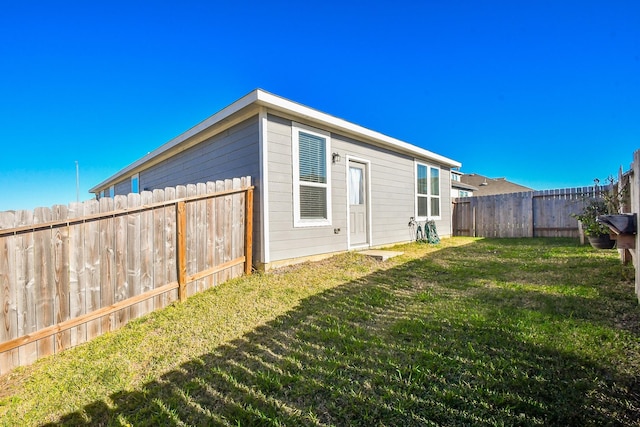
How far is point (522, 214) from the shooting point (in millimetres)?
10102

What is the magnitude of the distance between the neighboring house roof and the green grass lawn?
10.4 ft

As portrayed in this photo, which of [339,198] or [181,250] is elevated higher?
[339,198]

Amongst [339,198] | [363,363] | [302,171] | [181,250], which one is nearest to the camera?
A: [363,363]

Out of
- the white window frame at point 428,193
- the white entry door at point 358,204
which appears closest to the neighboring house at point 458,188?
the white window frame at point 428,193

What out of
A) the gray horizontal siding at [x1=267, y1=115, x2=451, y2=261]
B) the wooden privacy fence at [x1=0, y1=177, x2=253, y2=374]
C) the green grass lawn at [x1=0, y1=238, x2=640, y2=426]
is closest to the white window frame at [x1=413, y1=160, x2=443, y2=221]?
the gray horizontal siding at [x1=267, y1=115, x2=451, y2=261]

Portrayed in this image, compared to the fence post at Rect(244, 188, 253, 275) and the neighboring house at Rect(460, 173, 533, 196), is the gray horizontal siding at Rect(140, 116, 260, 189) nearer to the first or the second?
the fence post at Rect(244, 188, 253, 275)

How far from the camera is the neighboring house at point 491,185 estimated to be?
1022 inches

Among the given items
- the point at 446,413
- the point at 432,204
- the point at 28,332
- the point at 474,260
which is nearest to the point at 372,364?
the point at 446,413

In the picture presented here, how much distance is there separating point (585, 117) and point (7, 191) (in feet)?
157

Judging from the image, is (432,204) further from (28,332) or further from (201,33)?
(28,332)

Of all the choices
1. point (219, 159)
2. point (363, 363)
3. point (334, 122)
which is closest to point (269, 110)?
point (334, 122)

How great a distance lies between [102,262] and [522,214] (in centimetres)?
1201

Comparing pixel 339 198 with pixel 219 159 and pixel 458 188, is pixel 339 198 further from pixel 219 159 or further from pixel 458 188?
pixel 458 188

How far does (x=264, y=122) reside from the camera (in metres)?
4.85
